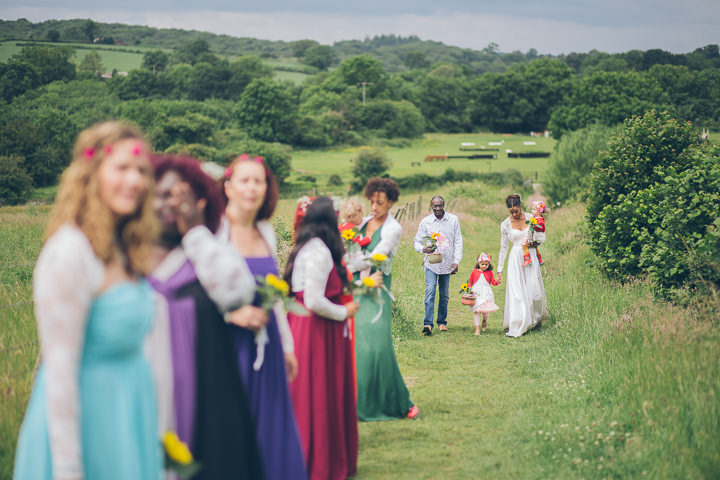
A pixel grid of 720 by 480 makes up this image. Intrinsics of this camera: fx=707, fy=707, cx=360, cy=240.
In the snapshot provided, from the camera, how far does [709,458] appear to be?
17.3 feet

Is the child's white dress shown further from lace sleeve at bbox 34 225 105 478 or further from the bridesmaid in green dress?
lace sleeve at bbox 34 225 105 478

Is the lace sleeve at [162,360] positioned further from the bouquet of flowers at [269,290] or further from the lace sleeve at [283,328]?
the lace sleeve at [283,328]

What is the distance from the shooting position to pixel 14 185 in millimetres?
36375

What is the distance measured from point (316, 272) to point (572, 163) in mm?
32778

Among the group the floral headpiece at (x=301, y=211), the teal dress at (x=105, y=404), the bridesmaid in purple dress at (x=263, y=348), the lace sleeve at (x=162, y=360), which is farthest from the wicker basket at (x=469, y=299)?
the teal dress at (x=105, y=404)

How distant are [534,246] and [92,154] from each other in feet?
32.2

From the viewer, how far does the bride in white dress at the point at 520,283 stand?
11508 mm

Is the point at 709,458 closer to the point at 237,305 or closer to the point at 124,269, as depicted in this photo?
the point at 237,305

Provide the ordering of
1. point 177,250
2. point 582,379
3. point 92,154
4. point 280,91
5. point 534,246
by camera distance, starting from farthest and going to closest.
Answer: point 280,91, point 534,246, point 582,379, point 177,250, point 92,154

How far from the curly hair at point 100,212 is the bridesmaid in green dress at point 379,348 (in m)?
4.11

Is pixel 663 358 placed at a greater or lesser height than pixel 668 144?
lesser

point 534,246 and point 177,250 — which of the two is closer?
point 177,250

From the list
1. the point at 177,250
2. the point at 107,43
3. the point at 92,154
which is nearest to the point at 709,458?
the point at 177,250

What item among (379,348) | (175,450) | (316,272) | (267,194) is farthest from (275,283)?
(379,348)
